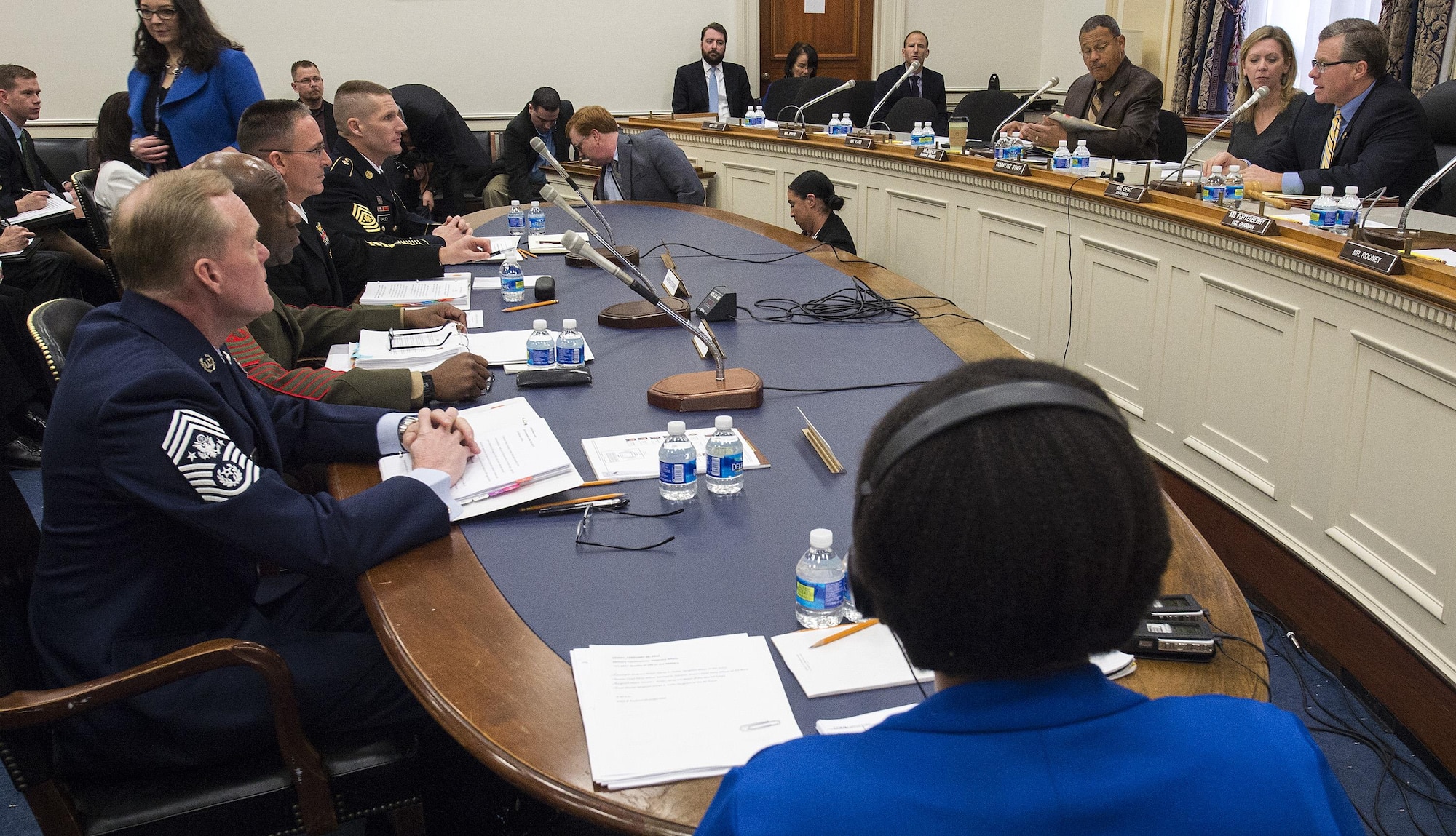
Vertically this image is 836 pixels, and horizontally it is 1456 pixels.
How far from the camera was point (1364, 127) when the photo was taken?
342cm

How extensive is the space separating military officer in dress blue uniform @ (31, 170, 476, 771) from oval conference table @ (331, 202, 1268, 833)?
Result: 12cm

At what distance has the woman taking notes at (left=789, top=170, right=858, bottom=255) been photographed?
3977 mm

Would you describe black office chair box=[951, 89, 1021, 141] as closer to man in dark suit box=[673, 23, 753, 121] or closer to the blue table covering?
man in dark suit box=[673, 23, 753, 121]

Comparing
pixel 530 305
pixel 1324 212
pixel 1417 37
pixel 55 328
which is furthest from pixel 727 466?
pixel 1417 37

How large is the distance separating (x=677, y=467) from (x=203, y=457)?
637mm

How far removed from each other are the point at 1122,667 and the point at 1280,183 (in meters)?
2.90

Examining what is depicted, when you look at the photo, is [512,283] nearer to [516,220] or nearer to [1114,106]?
[516,220]

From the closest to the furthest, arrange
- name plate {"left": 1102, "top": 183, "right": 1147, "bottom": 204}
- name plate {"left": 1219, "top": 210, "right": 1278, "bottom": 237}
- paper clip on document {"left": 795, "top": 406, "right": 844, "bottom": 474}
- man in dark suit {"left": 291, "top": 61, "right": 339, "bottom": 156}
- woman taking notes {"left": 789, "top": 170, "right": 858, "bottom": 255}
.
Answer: paper clip on document {"left": 795, "top": 406, "right": 844, "bottom": 474} < name plate {"left": 1219, "top": 210, "right": 1278, "bottom": 237} < name plate {"left": 1102, "top": 183, "right": 1147, "bottom": 204} < woman taking notes {"left": 789, "top": 170, "right": 858, "bottom": 255} < man in dark suit {"left": 291, "top": 61, "right": 339, "bottom": 156}

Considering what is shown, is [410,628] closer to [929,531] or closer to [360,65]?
[929,531]

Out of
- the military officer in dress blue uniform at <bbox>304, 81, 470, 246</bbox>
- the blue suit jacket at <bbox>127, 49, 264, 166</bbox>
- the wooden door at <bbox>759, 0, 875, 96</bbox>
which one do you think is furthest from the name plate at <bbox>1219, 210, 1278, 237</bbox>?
the wooden door at <bbox>759, 0, 875, 96</bbox>

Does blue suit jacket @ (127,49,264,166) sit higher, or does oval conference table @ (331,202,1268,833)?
blue suit jacket @ (127,49,264,166)

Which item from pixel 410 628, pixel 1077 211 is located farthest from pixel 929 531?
pixel 1077 211

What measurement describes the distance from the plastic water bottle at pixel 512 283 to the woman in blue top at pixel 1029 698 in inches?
96.0

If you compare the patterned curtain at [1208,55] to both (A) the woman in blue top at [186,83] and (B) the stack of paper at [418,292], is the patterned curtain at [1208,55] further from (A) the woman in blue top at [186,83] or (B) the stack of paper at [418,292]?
(A) the woman in blue top at [186,83]
